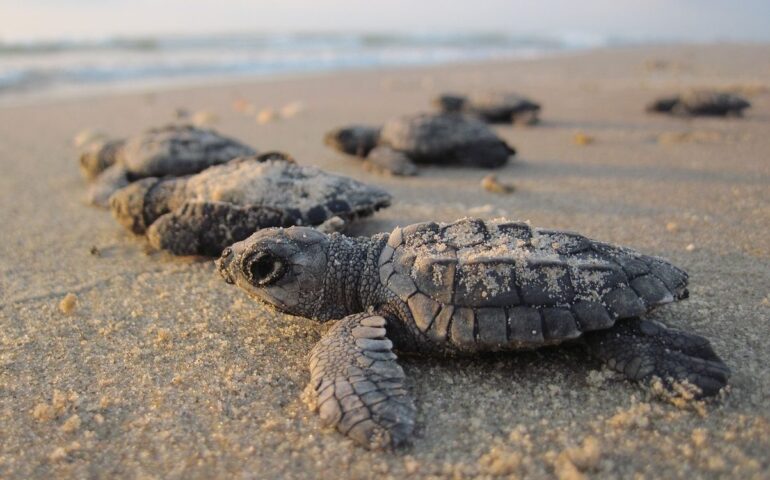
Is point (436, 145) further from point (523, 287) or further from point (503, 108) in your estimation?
point (523, 287)

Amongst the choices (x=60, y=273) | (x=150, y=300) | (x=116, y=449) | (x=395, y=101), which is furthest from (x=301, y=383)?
(x=395, y=101)

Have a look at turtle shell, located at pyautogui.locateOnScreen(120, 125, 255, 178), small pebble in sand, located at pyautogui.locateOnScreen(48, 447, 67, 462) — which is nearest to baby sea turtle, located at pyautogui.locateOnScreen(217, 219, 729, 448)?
small pebble in sand, located at pyautogui.locateOnScreen(48, 447, 67, 462)

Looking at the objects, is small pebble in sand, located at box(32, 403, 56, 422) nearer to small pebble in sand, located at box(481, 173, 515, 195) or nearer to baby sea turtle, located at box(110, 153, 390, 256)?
baby sea turtle, located at box(110, 153, 390, 256)

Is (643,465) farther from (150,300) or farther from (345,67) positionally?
(345,67)

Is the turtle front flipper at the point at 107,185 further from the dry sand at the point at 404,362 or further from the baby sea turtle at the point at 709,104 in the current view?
the baby sea turtle at the point at 709,104

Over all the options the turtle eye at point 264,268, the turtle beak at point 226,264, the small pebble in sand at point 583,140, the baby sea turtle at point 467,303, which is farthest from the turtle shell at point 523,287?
the small pebble in sand at point 583,140

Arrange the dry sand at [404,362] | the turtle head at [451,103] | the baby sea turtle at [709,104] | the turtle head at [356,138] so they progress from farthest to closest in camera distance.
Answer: the turtle head at [451,103] → the baby sea turtle at [709,104] → the turtle head at [356,138] → the dry sand at [404,362]
